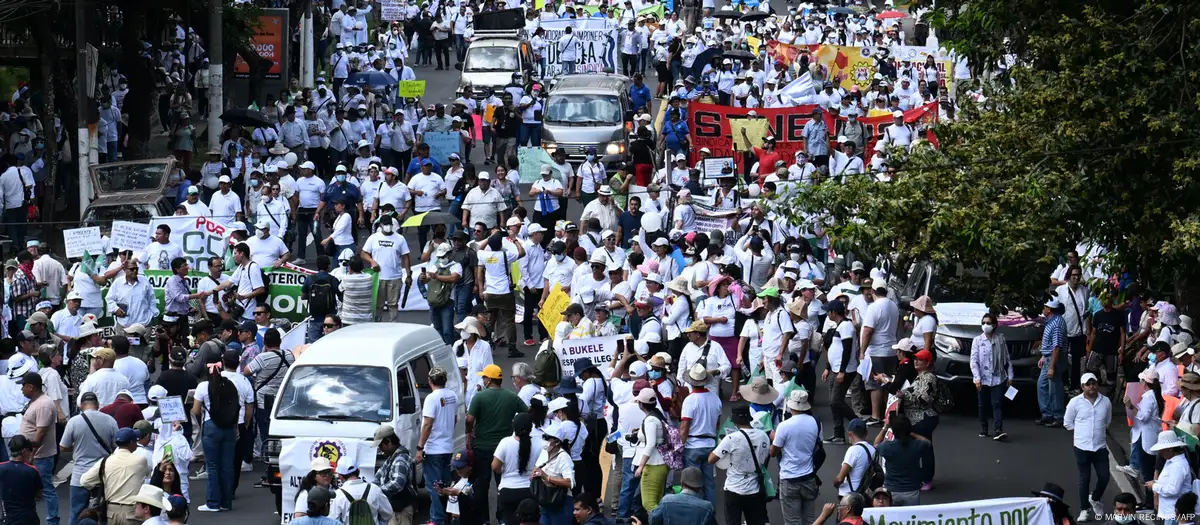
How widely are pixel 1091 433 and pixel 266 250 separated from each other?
33.9 ft

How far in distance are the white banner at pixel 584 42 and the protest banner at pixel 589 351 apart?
81.1 ft

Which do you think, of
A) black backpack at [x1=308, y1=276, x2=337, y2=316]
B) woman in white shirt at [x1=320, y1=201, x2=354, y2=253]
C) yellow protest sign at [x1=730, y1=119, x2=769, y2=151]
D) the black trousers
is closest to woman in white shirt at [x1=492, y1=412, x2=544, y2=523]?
the black trousers

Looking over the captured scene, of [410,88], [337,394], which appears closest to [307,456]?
[337,394]

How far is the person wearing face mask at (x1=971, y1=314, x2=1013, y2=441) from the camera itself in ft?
58.6

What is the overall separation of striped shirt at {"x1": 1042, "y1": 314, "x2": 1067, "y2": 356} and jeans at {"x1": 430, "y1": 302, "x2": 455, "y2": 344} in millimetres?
6869

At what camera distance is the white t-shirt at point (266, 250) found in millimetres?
21000

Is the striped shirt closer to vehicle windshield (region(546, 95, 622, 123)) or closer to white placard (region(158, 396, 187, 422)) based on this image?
white placard (region(158, 396, 187, 422))

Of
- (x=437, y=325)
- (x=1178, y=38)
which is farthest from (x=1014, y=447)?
(x=437, y=325)

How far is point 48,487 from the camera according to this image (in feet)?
49.7

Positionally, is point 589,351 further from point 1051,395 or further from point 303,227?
point 303,227

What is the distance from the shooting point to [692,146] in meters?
29.7

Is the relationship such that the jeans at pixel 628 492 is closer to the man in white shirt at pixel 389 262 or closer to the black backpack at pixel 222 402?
the black backpack at pixel 222 402

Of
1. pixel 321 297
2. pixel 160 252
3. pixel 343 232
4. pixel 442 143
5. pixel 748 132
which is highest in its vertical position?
pixel 748 132

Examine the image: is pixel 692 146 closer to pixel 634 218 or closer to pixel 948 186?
pixel 634 218
